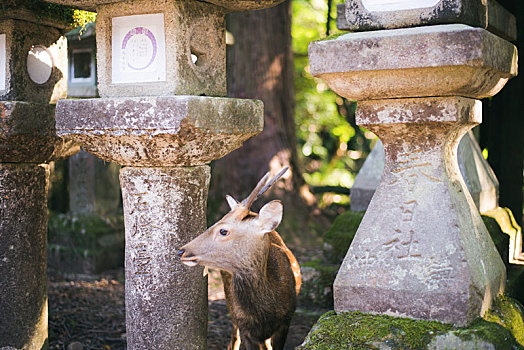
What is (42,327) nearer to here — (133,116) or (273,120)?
(133,116)

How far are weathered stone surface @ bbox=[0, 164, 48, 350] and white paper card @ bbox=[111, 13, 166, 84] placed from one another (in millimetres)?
1208

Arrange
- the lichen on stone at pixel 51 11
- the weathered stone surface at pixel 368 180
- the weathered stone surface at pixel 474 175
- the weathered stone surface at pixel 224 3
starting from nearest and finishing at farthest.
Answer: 1. the weathered stone surface at pixel 224 3
2. the lichen on stone at pixel 51 11
3. the weathered stone surface at pixel 474 175
4. the weathered stone surface at pixel 368 180

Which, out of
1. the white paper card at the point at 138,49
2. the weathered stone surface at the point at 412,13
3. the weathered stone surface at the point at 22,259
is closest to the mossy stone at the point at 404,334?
the weathered stone surface at the point at 412,13

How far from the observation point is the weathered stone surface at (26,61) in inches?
155

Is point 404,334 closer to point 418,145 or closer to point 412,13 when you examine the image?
point 418,145

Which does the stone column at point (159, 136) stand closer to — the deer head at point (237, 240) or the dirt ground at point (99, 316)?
the deer head at point (237, 240)

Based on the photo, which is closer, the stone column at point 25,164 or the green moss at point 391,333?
the green moss at point 391,333

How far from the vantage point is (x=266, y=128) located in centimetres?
780

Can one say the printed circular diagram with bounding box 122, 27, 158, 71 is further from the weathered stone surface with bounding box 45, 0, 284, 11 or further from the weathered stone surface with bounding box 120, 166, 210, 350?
the weathered stone surface with bounding box 120, 166, 210, 350

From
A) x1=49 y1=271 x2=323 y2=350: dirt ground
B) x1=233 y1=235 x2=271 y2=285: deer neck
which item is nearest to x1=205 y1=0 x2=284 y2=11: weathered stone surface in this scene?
x1=233 y1=235 x2=271 y2=285: deer neck

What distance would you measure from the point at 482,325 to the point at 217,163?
547 cm

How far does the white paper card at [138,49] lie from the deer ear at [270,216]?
92 cm

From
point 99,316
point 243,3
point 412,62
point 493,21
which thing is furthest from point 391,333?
point 99,316

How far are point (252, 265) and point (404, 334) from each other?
37.4 inches
